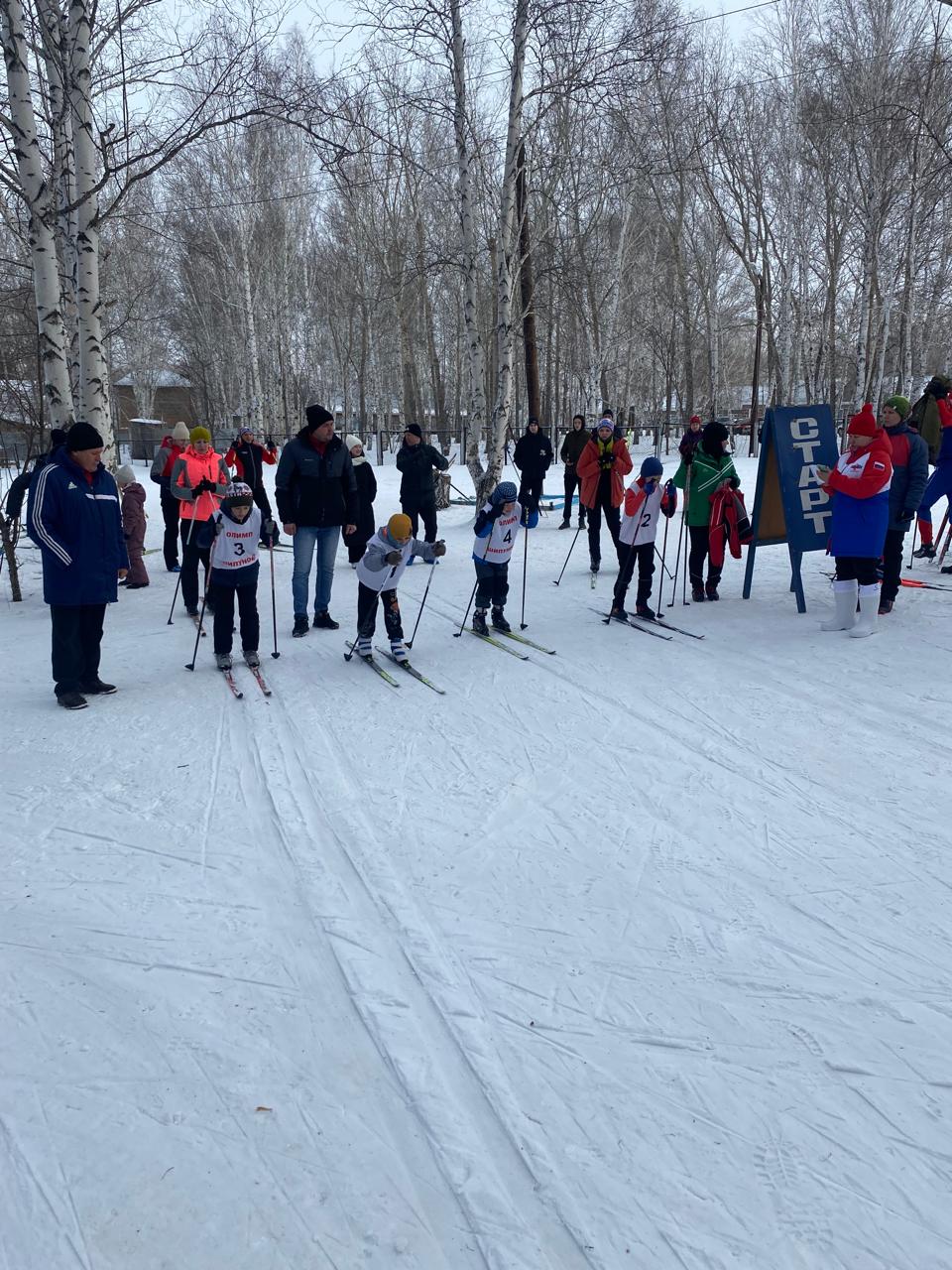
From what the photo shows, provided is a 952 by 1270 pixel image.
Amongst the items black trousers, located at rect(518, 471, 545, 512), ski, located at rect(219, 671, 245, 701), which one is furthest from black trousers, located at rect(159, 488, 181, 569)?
black trousers, located at rect(518, 471, 545, 512)

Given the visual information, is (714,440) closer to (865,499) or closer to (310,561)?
(865,499)

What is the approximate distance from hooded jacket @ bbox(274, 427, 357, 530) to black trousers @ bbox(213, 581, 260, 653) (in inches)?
35.5

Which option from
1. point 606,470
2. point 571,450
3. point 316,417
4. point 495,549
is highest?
point 571,450

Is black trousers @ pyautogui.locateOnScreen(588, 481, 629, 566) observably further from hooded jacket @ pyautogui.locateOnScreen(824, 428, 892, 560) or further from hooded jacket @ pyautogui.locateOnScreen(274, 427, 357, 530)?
hooded jacket @ pyautogui.locateOnScreen(274, 427, 357, 530)

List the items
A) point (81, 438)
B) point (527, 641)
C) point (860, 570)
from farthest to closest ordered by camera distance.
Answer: point (527, 641) < point (860, 570) < point (81, 438)

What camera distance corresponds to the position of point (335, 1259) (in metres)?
2.07

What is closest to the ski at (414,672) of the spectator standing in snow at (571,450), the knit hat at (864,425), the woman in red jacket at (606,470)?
the woman in red jacket at (606,470)

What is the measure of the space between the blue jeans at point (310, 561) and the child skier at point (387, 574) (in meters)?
0.74

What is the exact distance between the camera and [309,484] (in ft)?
24.1

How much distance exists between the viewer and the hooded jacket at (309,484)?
731cm

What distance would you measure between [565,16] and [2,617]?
11.0m

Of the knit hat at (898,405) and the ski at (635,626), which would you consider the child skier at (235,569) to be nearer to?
the ski at (635,626)

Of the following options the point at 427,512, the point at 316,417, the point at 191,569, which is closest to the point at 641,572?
the point at 316,417

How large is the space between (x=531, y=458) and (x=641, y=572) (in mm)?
5608
